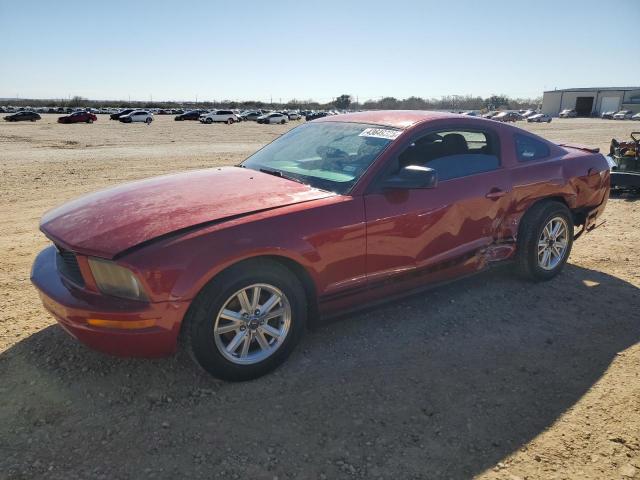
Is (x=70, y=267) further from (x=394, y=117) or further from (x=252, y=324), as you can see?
(x=394, y=117)

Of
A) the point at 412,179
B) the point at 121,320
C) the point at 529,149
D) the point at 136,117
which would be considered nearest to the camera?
the point at 121,320

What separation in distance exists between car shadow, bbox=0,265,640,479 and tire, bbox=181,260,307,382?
142 mm

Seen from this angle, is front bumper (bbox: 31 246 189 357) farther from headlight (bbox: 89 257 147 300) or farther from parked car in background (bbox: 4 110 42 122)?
parked car in background (bbox: 4 110 42 122)

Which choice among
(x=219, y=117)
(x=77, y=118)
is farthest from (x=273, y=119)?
(x=77, y=118)

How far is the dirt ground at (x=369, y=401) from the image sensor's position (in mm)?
2436

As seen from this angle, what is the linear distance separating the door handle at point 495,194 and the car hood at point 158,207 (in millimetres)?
1495

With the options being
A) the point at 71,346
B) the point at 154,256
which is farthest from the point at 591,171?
the point at 71,346

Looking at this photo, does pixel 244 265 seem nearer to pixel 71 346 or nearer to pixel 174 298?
pixel 174 298

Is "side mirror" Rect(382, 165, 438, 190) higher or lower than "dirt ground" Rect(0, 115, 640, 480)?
higher

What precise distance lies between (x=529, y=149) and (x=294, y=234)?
268 centimetres

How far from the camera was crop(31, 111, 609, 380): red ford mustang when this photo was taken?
2.70m

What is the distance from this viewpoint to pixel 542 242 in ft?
15.0

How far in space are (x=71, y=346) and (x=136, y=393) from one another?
780mm

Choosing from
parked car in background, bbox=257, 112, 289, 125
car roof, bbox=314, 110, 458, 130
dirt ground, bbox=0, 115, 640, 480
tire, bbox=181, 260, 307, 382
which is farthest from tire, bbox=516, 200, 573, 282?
parked car in background, bbox=257, 112, 289, 125
